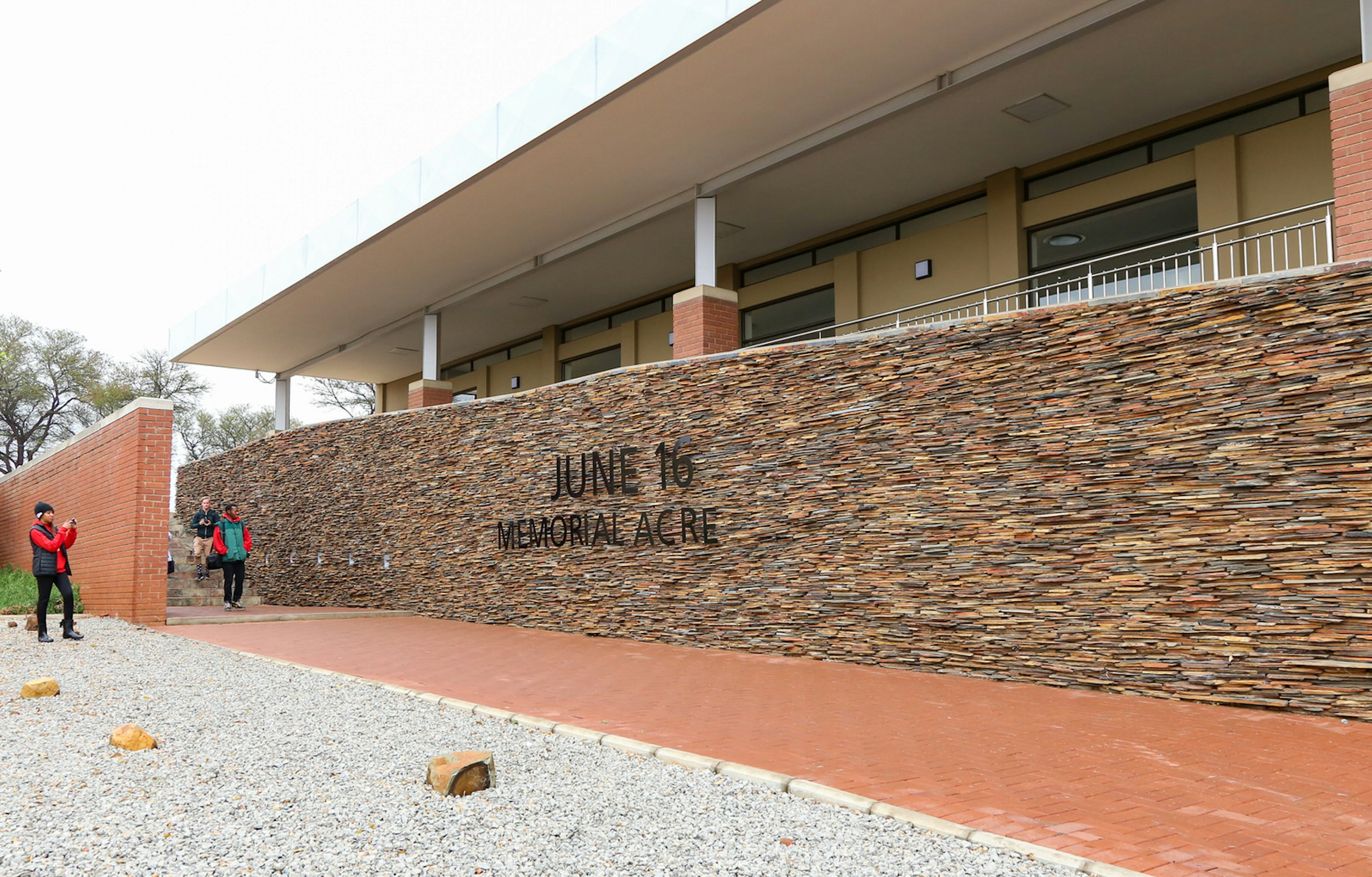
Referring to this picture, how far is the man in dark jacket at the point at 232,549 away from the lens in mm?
15031

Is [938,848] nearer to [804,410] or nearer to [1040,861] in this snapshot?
[1040,861]

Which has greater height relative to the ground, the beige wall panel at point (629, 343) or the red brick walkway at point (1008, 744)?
the beige wall panel at point (629, 343)

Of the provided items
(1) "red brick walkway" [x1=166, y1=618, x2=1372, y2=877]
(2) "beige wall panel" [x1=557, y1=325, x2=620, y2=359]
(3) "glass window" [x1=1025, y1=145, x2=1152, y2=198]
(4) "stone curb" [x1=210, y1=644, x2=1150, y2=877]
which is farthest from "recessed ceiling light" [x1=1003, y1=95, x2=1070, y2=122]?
(2) "beige wall panel" [x1=557, y1=325, x2=620, y2=359]

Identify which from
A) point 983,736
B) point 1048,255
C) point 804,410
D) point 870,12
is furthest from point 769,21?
point 983,736

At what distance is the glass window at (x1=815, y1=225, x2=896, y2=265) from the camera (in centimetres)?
1543

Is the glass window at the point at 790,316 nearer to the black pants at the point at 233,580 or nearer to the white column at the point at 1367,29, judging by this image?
the white column at the point at 1367,29

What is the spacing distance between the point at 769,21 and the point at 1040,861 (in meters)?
8.69

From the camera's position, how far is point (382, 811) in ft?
13.9

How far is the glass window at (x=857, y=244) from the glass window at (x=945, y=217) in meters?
0.26

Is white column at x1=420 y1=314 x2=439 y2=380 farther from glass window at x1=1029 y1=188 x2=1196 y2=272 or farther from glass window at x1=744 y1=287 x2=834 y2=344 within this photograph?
glass window at x1=1029 y1=188 x2=1196 y2=272

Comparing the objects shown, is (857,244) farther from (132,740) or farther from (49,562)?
(132,740)

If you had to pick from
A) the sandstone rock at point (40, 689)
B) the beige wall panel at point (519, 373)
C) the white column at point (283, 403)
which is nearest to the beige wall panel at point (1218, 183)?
the sandstone rock at point (40, 689)

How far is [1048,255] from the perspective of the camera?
13273mm

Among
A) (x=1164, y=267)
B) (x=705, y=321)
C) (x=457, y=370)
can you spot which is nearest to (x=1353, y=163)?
(x=1164, y=267)
